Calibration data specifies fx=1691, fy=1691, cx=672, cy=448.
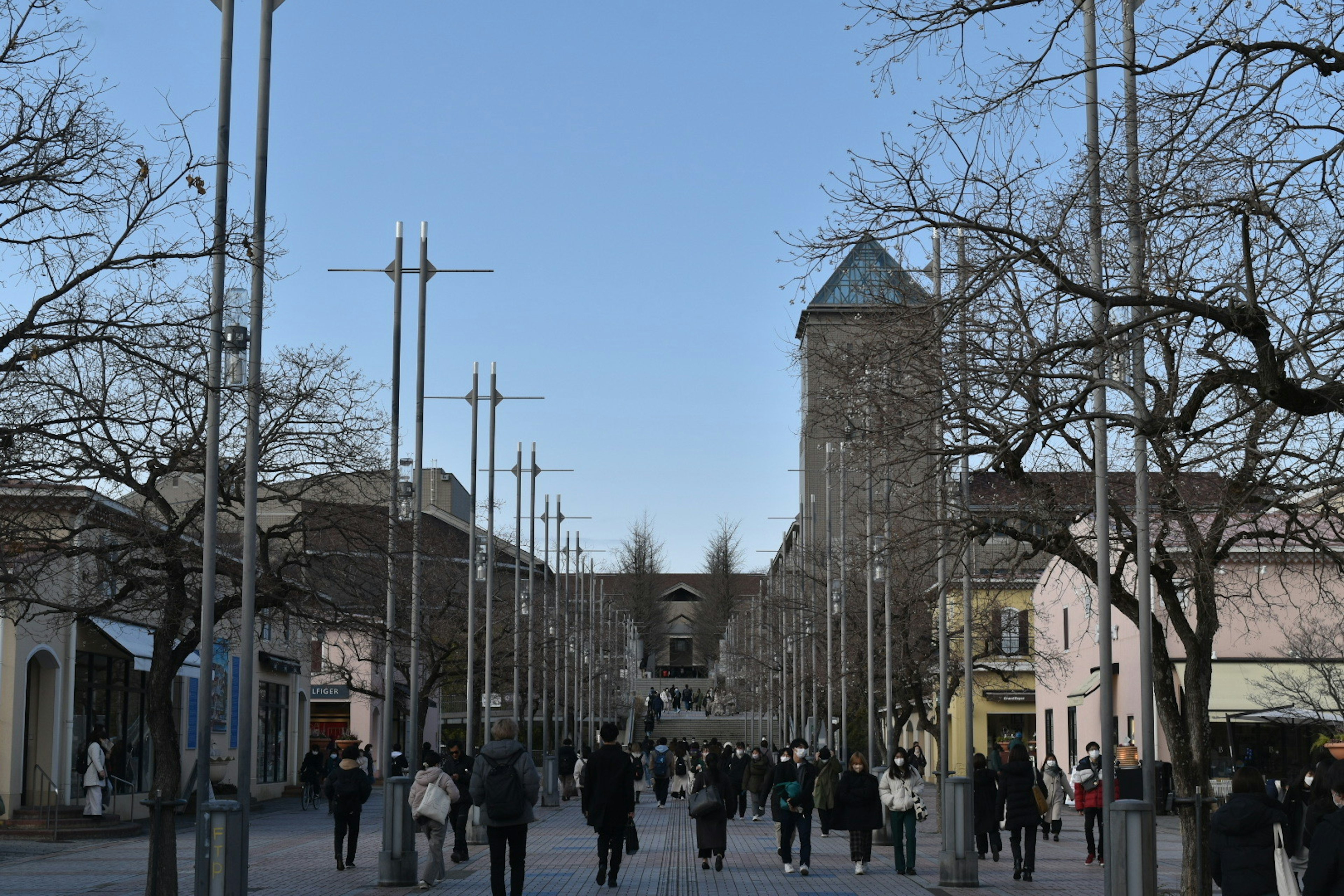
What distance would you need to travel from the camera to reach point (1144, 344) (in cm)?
1538

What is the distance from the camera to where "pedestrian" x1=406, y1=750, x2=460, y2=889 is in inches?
803

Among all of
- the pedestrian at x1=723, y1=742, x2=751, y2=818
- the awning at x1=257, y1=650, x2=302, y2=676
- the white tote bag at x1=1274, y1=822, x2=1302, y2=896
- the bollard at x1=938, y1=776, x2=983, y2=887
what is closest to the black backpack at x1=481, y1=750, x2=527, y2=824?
the bollard at x1=938, y1=776, x2=983, y2=887

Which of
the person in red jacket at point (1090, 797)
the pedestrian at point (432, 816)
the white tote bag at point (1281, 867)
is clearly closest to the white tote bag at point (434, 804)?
the pedestrian at point (432, 816)

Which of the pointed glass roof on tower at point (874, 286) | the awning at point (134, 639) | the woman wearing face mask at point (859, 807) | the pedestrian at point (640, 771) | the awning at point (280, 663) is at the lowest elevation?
the pedestrian at point (640, 771)

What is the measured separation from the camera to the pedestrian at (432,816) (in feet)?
66.9

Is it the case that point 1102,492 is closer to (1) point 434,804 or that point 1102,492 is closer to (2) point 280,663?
(1) point 434,804

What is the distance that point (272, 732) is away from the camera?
179 feet

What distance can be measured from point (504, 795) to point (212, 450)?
4327 millimetres

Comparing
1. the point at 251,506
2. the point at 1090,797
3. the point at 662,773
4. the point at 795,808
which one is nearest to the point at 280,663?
the point at 662,773

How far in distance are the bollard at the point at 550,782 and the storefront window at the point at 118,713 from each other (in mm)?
11058

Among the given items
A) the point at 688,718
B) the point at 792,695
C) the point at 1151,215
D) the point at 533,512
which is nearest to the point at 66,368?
the point at 1151,215

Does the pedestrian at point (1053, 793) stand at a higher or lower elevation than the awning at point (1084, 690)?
lower

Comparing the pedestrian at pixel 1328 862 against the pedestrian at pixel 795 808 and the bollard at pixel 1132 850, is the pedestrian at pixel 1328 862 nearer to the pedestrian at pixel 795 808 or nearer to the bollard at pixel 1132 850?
the bollard at pixel 1132 850

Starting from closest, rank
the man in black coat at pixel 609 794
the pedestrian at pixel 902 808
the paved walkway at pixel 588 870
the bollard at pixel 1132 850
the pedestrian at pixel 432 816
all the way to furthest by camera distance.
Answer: the bollard at pixel 1132 850 → the man in black coat at pixel 609 794 → the pedestrian at pixel 432 816 → the paved walkway at pixel 588 870 → the pedestrian at pixel 902 808
